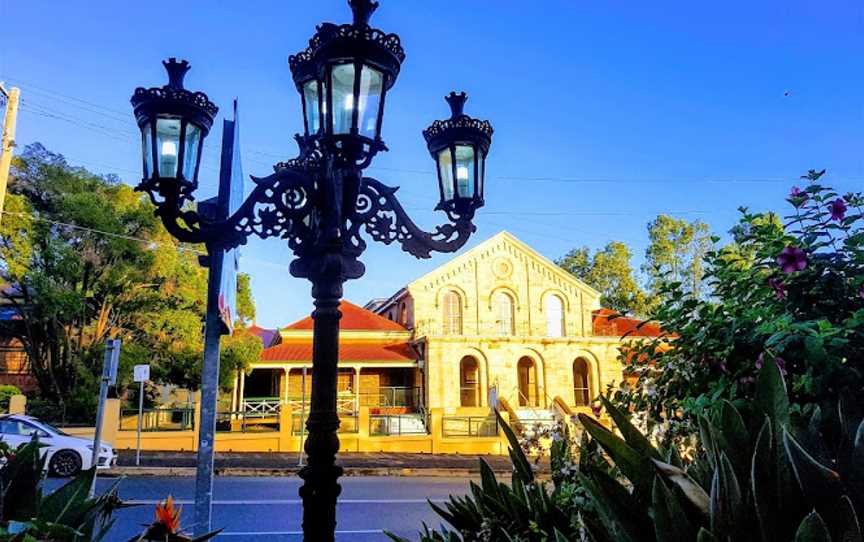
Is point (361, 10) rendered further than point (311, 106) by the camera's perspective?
No

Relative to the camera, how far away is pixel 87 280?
18.7 m

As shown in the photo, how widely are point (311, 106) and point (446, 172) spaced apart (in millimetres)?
1113

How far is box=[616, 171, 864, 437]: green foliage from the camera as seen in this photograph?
94.8 inches

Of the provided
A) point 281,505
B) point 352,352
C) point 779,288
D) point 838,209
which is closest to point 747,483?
point 779,288

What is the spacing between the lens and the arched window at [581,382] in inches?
1168

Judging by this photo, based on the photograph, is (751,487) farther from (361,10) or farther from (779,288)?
(361,10)

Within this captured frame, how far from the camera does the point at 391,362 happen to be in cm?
2630

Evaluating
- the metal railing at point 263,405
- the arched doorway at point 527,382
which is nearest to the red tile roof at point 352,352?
the metal railing at point 263,405

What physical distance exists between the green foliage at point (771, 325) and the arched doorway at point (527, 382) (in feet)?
83.2

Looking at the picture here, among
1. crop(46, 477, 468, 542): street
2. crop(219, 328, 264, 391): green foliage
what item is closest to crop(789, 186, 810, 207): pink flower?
crop(46, 477, 468, 542): street

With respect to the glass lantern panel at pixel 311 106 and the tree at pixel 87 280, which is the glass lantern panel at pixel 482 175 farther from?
the tree at pixel 87 280

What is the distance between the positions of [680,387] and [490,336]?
24.6m

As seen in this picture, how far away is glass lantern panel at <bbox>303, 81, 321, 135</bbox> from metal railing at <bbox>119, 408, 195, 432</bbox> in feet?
55.0

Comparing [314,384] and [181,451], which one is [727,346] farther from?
[181,451]
